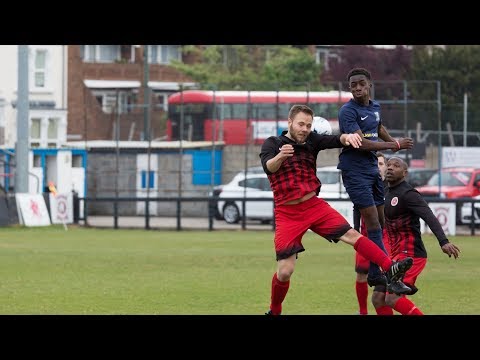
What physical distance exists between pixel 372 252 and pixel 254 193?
1147 inches

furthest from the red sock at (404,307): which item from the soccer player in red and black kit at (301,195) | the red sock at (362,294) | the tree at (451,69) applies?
the tree at (451,69)

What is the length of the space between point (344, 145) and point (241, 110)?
108ft

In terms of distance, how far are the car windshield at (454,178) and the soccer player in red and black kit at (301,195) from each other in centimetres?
2973

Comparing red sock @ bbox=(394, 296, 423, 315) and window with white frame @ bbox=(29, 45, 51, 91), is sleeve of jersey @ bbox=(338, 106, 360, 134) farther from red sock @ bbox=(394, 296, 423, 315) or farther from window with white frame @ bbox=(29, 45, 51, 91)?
window with white frame @ bbox=(29, 45, 51, 91)

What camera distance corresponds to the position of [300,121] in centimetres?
1208

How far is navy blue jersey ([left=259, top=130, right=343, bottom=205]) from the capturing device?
1223cm

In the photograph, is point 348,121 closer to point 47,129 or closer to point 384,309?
point 384,309

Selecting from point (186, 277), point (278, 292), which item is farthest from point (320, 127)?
point (186, 277)

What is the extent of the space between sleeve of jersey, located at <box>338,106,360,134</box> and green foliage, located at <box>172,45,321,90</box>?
56102 millimetres

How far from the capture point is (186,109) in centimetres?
4697

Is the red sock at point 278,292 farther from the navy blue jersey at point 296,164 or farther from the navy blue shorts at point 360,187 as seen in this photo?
the navy blue shorts at point 360,187

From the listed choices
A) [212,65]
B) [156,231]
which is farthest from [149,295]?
[212,65]

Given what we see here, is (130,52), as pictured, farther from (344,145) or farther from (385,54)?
(344,145)

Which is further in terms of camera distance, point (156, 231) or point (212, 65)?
point (212, 65)
